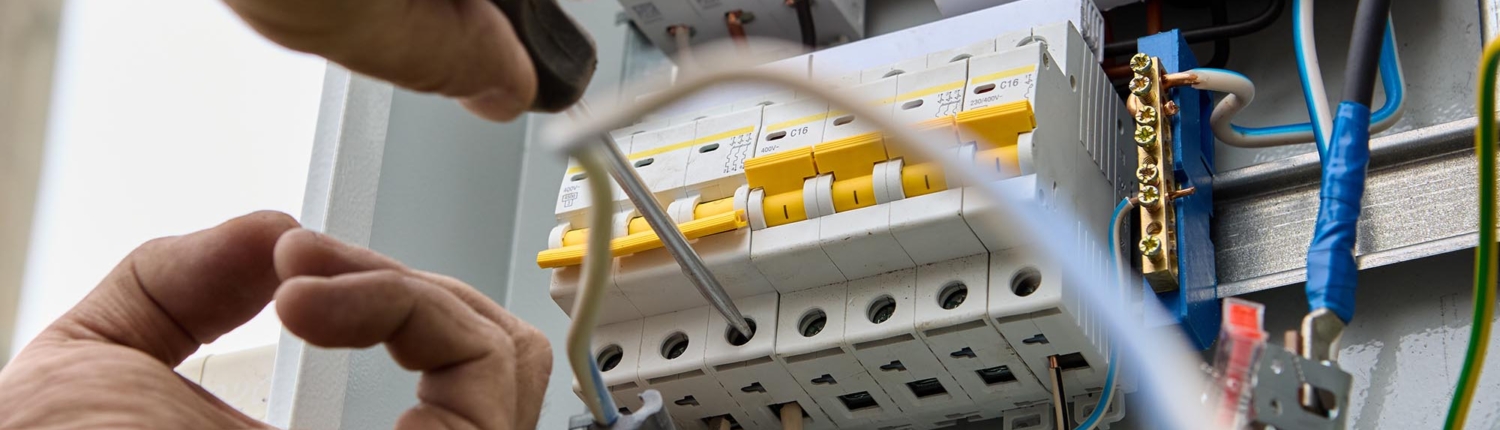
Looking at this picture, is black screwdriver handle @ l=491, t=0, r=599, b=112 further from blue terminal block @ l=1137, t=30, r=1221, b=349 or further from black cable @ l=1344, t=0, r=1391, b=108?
blue terminal block @ l=1137, t=30, r=1221, b=349

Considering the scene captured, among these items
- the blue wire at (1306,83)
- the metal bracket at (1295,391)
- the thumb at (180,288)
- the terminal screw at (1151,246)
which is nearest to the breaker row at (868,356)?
the terminal screw at (1151,246)

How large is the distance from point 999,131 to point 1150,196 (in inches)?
6.3

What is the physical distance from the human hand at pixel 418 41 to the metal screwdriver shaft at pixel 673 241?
0.29 m

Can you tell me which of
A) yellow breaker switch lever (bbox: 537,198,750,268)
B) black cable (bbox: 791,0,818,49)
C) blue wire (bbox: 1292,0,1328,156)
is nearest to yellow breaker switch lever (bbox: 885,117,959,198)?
yellow breaker switch lever (bbox: 537,198,750,268)

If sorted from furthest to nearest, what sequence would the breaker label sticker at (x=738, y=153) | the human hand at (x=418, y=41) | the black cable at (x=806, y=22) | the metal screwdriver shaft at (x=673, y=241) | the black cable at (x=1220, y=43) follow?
the black cable at (x=806, y=22) → the black cable at (x=1220, y=43) → the breaker label sticker at (x=738, y=153) → the metal screwdriver shaft at (x=673, y=241) → the human hand at (x=418, y=41)

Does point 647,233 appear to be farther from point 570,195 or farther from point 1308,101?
point 1308,101

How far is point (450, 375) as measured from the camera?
735 mm

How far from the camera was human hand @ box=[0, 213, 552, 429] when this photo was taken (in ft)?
2.23

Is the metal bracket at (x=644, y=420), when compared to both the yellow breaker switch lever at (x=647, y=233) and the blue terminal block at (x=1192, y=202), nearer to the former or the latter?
the yellow breaker switch lever at (x=647, y=233)

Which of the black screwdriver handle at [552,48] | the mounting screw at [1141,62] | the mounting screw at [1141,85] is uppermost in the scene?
the mounting screw at [1141,62]

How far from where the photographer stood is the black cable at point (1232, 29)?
4.16 feet

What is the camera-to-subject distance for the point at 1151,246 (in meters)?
1.12

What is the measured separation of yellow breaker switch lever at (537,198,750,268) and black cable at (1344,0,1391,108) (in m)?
0.45

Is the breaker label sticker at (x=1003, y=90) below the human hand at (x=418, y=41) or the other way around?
the other way around
